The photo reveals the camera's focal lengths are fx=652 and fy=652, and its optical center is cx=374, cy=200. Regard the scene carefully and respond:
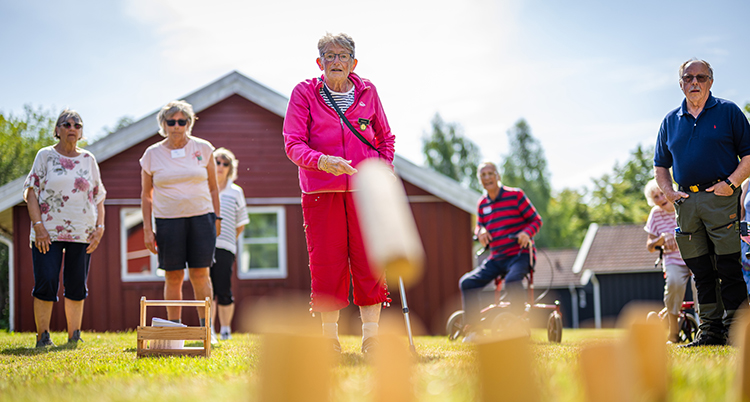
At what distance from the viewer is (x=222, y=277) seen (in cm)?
679

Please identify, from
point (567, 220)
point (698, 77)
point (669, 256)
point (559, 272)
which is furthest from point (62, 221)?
→ point (567, 220)

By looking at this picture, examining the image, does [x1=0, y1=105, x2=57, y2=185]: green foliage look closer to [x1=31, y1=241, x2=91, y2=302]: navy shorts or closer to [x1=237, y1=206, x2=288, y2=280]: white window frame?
[x1=237, y1=206, x2=288, y2=280]: white window frame

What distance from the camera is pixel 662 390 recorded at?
Answer: 6.33 feet

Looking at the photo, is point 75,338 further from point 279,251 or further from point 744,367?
point 279,251

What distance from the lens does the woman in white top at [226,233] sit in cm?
679

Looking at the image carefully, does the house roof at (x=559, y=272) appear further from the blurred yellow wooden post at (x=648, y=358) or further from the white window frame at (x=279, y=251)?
the blurred yellow wooden post at (x=648, y=358)

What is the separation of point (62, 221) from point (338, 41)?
9.78 feet

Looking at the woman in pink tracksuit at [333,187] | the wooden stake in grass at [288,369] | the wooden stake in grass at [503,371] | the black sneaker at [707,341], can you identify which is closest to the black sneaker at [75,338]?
the woman in pink tracksuit at [333,187]

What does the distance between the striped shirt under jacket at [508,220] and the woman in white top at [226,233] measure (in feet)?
8.79

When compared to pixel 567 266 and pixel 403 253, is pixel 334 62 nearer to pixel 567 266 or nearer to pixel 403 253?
pixel 403 253

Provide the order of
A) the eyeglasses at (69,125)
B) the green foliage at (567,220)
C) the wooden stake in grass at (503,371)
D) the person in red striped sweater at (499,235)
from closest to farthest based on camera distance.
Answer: the wooden stake in grass at (503,371)
the eyeglasses at (69,125)
the person in red striped sweater at (499,235)
the green foliage at (567,220)

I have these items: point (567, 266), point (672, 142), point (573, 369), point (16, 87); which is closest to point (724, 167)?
point (672, 142)

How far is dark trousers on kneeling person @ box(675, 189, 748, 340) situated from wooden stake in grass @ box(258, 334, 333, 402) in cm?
351

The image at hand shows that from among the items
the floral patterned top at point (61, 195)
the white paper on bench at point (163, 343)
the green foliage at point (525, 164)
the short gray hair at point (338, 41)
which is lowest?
the white paper on bench at point (163, 343)
